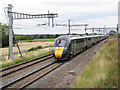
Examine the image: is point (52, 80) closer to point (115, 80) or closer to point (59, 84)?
point (59, 84)

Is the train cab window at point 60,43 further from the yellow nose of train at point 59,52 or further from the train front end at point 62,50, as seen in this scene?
the yellow nose of train at point 59,52

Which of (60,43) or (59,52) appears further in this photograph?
(60,43)

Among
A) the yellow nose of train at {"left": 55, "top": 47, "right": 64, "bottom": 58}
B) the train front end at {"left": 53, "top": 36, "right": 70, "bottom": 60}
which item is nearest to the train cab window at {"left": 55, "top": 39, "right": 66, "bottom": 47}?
the train front end at {"left": 53, "top": 36, "right": 70, "bottom": 60}

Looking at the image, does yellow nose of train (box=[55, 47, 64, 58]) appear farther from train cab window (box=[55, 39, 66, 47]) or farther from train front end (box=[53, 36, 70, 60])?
train cab window (box=[55, 39, 66, 47])

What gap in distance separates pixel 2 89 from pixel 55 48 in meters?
8.77

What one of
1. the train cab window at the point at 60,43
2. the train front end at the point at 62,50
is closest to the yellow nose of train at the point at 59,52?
the train front end at the point at 62,50

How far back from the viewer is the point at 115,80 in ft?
28.4

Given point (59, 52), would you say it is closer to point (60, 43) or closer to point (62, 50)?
point (62, 50)

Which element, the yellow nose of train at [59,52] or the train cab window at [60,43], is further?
the train cab window at [60,43]

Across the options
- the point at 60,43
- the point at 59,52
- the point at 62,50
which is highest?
the point at 60,43

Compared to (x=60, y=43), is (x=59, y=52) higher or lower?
lower

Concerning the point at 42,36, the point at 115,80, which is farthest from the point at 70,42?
the point at 42,36

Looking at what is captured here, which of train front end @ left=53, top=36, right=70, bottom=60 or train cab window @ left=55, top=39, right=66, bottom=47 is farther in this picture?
train cab window @ left=55, top=39, right=66, bottom=47

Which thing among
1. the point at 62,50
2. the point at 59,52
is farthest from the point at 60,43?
the point at 59,52
